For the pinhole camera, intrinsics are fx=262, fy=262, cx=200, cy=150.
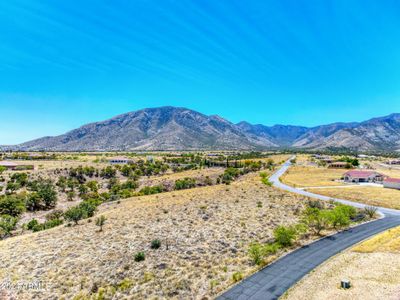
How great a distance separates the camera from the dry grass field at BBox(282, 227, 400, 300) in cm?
1817

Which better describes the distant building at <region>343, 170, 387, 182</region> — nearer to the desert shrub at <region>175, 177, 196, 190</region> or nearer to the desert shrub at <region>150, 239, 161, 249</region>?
the desert shrub at <region>175, 177, 196, 190</region>

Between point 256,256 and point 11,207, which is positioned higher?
point 256,256

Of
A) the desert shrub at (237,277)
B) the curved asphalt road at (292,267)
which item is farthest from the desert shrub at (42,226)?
the curved asphalt road at (292,267)

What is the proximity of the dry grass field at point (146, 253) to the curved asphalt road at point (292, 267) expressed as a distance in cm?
135

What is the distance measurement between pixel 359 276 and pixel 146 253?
19292 mm

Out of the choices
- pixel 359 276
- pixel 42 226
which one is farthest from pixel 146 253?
pixel 42 226

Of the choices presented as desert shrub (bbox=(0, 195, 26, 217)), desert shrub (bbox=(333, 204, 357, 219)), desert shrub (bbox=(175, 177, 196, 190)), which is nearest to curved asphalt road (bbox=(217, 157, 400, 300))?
desert shrub (bbox=(333, 204, 357, 219))

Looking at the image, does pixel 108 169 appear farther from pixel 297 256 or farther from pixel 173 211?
pixel 297 256

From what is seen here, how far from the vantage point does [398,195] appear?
56.4 metres

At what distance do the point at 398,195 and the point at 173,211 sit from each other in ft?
161

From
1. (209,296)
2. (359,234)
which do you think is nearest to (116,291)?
(209,296)

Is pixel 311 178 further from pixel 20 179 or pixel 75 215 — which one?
pixel 20 179

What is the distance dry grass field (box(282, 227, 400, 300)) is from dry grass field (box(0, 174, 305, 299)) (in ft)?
17.1

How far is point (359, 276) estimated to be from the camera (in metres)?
20.6
